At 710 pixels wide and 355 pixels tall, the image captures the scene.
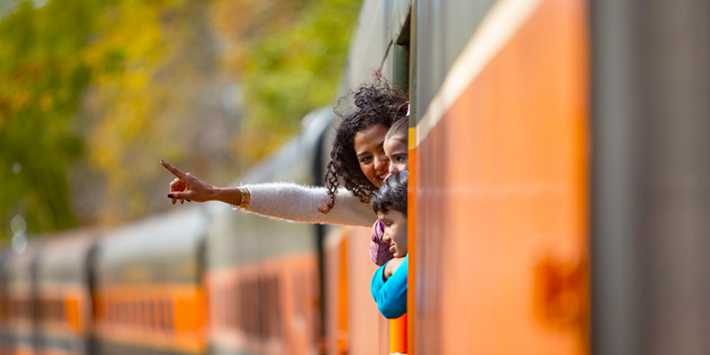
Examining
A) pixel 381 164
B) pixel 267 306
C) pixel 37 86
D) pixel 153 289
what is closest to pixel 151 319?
pixel 153 289

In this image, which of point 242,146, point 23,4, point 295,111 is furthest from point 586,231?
point 242,146

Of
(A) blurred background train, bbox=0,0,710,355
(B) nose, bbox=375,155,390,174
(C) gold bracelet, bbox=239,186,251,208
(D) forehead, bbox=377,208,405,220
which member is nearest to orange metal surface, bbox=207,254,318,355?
(A) blurred background train, bbox=0,0,710,355

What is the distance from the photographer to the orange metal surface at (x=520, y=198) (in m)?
1.38

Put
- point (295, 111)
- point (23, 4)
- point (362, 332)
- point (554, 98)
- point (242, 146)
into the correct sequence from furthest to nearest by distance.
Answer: point (242, 146) < point (295, 111) < point (23, 4) < point (362, 332) < point (554, 98)

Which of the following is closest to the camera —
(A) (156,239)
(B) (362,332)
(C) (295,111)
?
(B) (362,332)

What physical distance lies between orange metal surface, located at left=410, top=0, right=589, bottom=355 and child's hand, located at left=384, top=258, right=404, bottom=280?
61 centimetres

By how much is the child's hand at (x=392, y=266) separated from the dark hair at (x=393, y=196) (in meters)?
0.12

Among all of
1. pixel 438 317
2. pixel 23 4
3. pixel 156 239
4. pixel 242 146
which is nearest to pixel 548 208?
pixel 438 317

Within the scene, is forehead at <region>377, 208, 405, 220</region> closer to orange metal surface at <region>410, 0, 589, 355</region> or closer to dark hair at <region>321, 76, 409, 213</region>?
dark hair at <region>321, 76, 409, 213</region>

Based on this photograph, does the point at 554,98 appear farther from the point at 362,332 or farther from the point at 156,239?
the point at 156,239

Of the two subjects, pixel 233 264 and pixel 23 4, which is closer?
pixel 233 264

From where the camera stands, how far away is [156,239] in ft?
66.7

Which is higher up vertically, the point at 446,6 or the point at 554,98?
the point at 446,6

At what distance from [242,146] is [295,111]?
8546 millimetres
